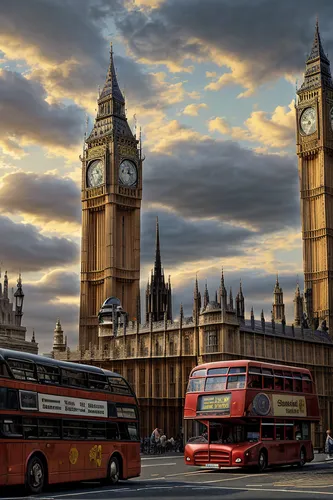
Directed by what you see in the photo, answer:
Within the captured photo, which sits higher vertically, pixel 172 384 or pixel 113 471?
pixel 172 384

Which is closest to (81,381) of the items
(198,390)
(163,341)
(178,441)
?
(198,390)

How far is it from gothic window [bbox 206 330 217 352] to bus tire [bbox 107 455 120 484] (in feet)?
110

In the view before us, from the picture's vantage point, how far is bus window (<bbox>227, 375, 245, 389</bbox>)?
1284 inches

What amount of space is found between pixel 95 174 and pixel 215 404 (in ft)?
269

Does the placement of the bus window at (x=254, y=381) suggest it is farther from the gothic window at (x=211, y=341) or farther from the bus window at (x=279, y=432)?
the gothic window at (x=211, y=341)

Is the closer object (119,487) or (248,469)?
(119,487)

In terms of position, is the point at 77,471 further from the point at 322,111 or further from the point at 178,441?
Result: the point at 322,111

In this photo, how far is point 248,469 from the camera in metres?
35.4

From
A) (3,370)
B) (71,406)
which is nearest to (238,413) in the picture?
(71,406)

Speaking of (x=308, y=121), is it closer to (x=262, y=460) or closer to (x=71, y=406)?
(x=262, y=460)

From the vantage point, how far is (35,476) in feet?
79.5

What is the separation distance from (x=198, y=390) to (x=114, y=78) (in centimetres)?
9069


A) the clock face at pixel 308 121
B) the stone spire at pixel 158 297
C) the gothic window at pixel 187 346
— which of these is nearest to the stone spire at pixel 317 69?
the clock face at pixel 308 121

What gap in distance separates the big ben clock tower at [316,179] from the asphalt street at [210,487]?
77527 millimetres
